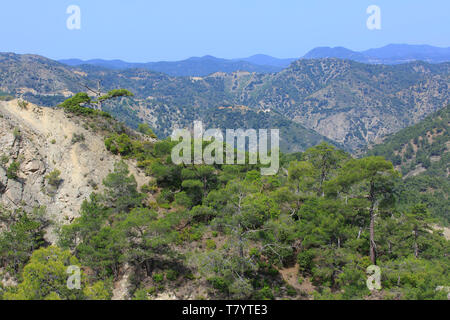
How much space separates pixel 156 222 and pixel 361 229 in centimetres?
1598

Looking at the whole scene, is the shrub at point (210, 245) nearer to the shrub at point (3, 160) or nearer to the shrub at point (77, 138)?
the shrub at point (77, 138)

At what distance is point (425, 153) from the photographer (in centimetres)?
14288

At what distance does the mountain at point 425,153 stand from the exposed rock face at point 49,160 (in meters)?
93.1

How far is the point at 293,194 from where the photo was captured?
89.1 feet

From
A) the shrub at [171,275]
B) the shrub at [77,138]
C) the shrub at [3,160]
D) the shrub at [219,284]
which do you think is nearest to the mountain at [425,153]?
the shrub at [219,284]

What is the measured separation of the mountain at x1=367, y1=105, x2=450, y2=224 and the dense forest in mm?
80512

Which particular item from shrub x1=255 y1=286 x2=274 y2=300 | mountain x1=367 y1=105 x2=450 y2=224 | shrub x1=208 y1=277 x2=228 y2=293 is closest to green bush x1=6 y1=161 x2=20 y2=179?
shrub x1=208 y1=277 x2=228 y2=293

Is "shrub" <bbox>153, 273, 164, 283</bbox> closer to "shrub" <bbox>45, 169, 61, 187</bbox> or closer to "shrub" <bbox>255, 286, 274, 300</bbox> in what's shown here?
"shrub" <bbox>255, 286, 274, 300</bbox>

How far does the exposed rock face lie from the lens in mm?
27984

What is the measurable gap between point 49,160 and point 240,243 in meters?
22.4

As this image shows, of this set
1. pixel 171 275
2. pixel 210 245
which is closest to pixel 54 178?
pixel 171 275

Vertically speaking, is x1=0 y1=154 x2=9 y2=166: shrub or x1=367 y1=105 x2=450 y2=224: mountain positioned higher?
x1=0 y1=154 x2=9 y2=166: shrub
